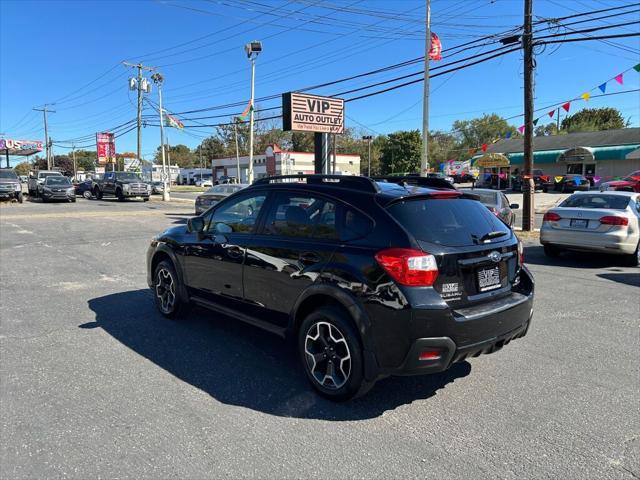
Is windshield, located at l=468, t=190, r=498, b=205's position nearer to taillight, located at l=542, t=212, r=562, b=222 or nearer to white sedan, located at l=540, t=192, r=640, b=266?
white sedan, located at l=540, t=192, r=640, b=266

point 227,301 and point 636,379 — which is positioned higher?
point 227,301

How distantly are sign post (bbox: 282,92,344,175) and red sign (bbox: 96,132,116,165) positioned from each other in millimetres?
47923

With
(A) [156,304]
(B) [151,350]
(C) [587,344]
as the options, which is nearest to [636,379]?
(C) [587,344]

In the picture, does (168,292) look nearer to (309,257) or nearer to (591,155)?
(309,257)

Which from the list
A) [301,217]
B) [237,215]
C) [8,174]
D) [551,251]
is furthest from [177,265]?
[8,174]

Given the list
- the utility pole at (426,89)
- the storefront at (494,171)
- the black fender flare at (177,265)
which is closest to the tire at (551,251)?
the black fender flare at (177,265)

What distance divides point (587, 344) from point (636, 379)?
86 cm

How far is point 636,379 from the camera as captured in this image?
13.4 ft

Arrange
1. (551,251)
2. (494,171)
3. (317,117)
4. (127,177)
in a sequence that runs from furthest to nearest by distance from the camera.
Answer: (494,171) → (127,177) → (317,117) → (551,251)

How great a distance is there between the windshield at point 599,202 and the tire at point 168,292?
8.17 metres

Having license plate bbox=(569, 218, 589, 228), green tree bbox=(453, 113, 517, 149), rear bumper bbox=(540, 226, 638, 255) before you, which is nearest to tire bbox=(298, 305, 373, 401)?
rear bumper bbox=(540, 226, 638, 255)

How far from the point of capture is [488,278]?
3633 mm

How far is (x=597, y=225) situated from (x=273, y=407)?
8013mm

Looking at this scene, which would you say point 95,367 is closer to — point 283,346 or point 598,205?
point 283,346
